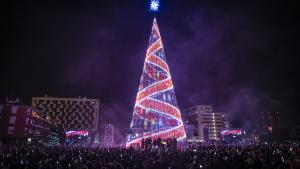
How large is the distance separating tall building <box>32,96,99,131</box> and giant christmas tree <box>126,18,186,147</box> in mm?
87832

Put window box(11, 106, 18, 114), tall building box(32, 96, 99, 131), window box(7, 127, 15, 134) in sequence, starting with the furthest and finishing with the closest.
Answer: tall building box(32, 96, 99, 131), window box(11, 106, 18, 114), window box(7, 127, 15, 134)

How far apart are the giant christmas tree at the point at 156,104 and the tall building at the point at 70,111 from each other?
288ft

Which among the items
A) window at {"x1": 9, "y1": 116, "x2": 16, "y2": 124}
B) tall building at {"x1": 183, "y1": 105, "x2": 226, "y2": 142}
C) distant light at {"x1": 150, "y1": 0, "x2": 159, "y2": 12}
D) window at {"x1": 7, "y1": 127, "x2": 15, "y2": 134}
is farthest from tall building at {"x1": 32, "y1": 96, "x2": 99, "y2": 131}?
distant light at {"x1": 150, "y1": 0, "x2": 159, "y2": 12}

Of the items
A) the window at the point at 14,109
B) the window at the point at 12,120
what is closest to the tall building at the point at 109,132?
the window at the point at 14,109

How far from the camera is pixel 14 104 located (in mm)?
67250

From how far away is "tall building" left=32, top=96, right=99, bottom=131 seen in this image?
4715 inches

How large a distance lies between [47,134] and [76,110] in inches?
1218

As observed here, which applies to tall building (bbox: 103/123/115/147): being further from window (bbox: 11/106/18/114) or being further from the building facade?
window (bbox: 11/106/18/114)

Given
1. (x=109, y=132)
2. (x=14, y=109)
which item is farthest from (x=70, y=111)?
(x=14, y=109)

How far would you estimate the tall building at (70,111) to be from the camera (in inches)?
4715

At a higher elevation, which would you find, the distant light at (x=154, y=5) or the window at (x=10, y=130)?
the distant light at (x=154, y=5)

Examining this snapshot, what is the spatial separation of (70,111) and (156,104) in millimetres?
93890

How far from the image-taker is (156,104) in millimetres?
37312

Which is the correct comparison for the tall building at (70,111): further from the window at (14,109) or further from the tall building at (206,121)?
the tall building at (206,121)
